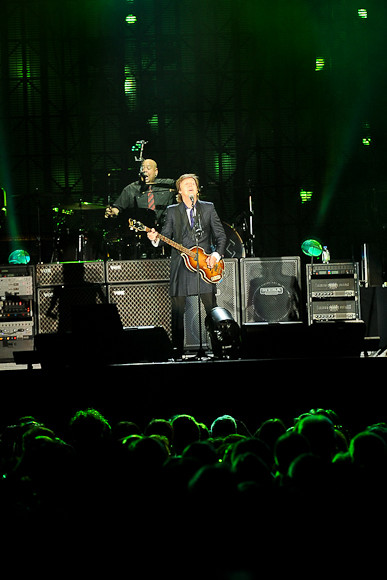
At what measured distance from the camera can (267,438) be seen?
2.49 m

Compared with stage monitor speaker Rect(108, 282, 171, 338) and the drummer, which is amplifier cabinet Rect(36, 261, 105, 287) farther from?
the drummer

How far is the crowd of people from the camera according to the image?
1364mm

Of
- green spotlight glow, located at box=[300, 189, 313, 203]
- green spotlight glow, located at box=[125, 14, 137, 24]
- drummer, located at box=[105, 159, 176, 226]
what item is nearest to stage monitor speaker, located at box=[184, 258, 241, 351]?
drummer, located at box=[105, 159, 176, 226]

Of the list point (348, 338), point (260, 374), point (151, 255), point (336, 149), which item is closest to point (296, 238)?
point (336, 149)

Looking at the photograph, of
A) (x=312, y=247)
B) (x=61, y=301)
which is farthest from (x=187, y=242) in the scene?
(x=312, y=247)

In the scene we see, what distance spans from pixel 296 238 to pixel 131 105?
5.08 m

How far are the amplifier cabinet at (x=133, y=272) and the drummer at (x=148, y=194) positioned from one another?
1118mm

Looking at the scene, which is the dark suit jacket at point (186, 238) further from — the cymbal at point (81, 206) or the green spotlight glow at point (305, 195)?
the green spotlight glow at point (305, 195)

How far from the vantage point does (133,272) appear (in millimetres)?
8391

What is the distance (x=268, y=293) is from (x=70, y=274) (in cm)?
251

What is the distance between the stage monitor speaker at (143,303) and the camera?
326 inches

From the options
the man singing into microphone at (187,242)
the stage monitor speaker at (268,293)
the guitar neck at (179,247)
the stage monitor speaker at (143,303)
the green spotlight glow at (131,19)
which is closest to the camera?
the guitar neck at (179,247)

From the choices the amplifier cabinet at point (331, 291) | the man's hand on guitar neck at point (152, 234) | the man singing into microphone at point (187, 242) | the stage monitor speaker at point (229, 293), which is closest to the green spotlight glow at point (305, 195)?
the amplifier cabinet at point (331, 291)

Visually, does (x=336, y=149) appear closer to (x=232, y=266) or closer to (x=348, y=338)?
(x=232, y=266)
